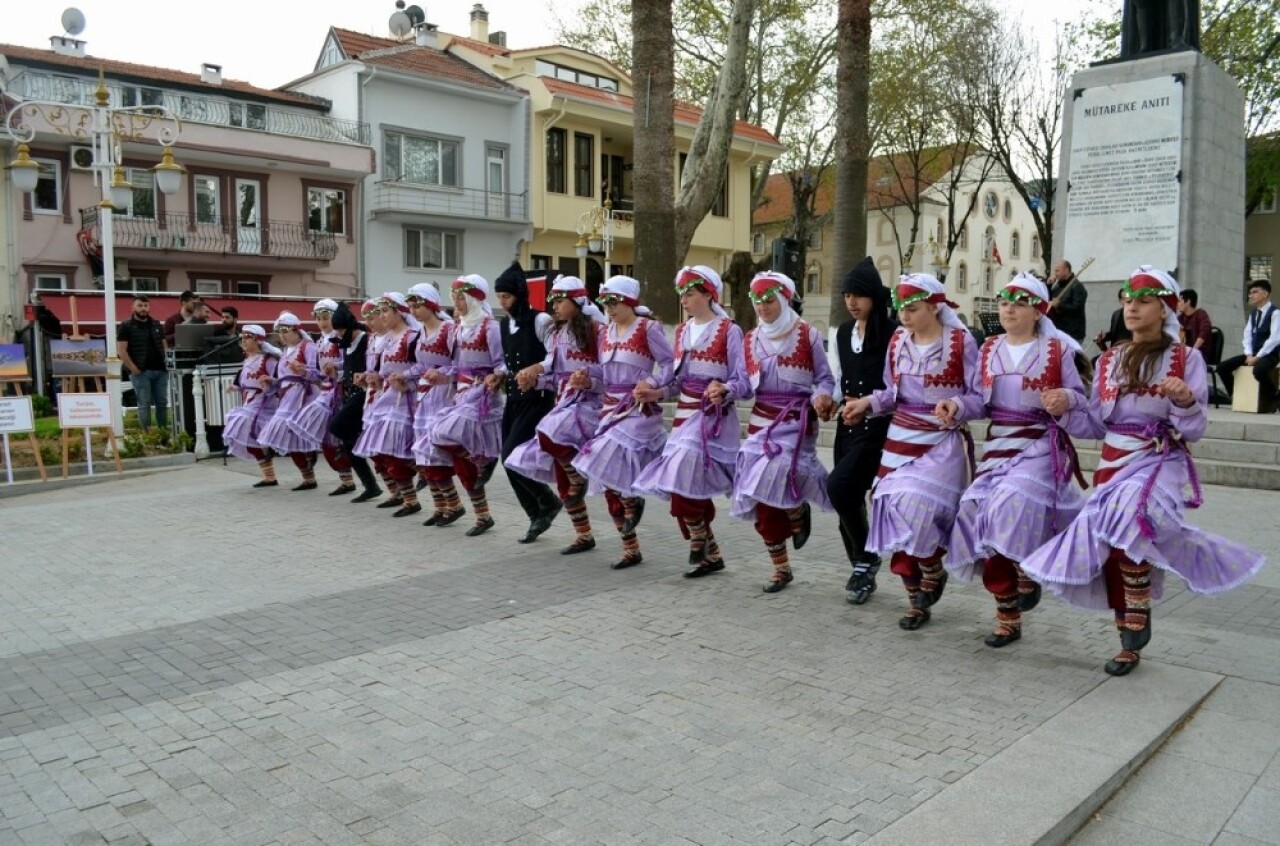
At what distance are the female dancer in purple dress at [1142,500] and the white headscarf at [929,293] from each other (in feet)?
3.08

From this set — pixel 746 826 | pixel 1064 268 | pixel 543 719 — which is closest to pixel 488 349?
pixel 543 719

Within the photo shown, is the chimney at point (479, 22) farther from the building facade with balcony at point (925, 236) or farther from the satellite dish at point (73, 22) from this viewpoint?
the satellite dish at point (73, 22)

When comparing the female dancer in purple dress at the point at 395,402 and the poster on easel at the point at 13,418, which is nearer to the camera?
the female dancer in purple dress at the point at 395,402

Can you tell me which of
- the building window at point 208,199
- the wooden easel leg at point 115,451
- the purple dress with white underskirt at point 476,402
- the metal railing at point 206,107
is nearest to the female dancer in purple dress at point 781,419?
the purple dress with white underskirt at point 476,402

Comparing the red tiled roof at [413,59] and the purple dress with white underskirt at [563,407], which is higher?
the red tiled roof at [413,59]

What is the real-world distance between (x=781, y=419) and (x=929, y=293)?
4.52 ft

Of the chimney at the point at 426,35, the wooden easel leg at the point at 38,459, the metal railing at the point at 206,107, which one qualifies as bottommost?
the wooden easel leg at the point at 38,459

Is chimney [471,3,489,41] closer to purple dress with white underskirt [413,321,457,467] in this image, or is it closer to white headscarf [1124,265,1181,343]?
purple dress with white underskirt [413,321,457,467]

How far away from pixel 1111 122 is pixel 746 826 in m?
13.1

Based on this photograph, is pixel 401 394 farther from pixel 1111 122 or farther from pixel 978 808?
pixel 1111 122

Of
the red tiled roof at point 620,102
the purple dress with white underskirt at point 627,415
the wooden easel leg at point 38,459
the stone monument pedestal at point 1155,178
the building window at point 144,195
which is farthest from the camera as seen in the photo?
the red tiled roof at point 620,102

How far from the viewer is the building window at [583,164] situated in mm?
37719

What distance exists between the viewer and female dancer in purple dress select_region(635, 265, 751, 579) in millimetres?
7180

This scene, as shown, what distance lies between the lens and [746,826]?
12.0 ft
